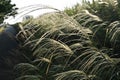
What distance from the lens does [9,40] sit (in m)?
4.82

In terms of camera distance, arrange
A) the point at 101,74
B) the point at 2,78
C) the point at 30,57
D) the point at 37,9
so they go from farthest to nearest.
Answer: the point at 30,57 → the point at 2,78 → the point at 37,9 → the point at 101,74

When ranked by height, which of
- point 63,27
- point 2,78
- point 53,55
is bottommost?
point 2,78

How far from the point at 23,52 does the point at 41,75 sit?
74 centimetres

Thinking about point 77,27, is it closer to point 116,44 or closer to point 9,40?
point 116,44

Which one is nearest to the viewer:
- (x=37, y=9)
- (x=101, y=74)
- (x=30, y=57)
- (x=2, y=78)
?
(x=101, y=74)

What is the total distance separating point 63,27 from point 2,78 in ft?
2.94

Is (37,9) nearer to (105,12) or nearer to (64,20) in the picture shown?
(64,20)

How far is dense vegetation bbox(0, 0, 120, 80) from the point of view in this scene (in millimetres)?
3570

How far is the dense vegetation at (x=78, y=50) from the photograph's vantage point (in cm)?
357

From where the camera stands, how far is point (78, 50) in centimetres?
402

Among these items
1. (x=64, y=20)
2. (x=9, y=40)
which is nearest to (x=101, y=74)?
(x=64, y=20)

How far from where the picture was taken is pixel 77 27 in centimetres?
381

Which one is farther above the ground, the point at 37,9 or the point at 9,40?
the point at 37,9

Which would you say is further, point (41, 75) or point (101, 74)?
point (41, 75)
